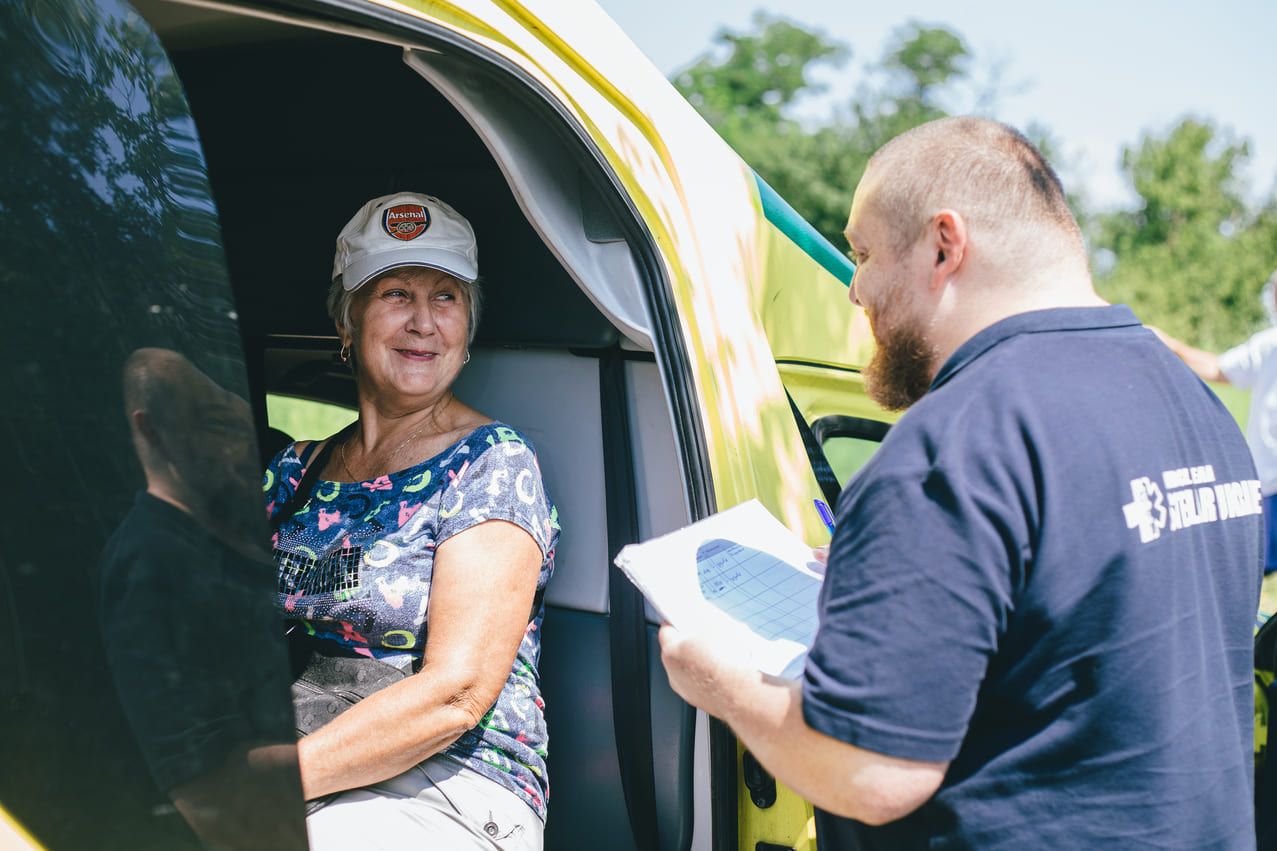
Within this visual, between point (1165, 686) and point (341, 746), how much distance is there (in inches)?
50.1

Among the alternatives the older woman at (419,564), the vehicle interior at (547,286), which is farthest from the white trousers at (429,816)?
the vehicle interior at (547,286)

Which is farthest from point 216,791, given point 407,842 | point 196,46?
point 196,46

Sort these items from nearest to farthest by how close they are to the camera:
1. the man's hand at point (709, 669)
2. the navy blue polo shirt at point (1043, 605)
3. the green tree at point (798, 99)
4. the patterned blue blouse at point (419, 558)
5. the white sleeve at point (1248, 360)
→ the navy blue polo shirt at point (1043, 605) → the man's hand at point (709, 669) → the patterned blue blouse at point (419, 558) → the white sleeve at point (1248, 360) → the green tree at point (798, 99)

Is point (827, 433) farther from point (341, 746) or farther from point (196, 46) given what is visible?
point (196, 46)

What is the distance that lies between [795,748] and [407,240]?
1.46 meters

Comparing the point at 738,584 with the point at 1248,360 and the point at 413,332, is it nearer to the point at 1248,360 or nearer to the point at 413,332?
the point at 413,332

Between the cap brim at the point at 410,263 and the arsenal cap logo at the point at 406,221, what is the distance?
4 cm

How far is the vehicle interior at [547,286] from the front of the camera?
1888 millimetres

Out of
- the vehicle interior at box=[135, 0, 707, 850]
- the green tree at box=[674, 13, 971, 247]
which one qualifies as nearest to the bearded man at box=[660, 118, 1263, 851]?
the vehicle interior at box=[135, 0, 707, 850]

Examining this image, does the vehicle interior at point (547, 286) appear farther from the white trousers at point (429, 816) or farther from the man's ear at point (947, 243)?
the man's ear at point (947, 243)

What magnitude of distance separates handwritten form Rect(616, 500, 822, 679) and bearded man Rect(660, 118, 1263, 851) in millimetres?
100

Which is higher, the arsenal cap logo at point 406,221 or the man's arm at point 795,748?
the arsenal cap logo at point 406,221

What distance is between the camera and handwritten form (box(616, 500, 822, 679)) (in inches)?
53.8

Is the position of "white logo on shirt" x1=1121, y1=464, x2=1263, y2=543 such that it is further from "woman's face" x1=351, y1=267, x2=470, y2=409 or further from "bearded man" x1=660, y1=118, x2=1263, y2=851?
"woman's face" x1=351, y1=267, x2=470, y2=409
